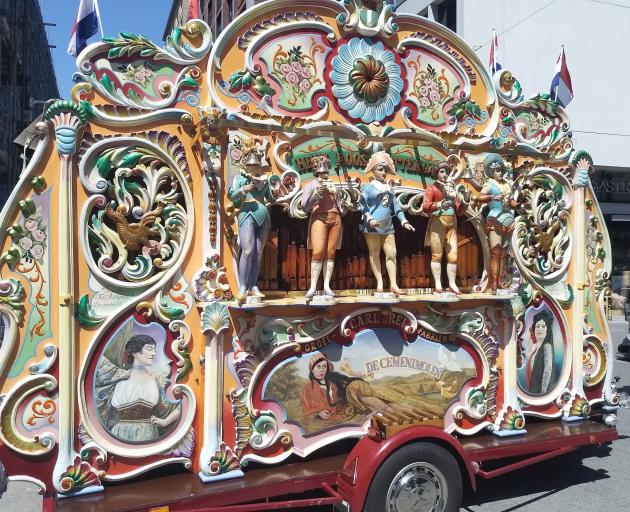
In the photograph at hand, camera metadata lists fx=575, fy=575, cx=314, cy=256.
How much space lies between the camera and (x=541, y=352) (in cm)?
597

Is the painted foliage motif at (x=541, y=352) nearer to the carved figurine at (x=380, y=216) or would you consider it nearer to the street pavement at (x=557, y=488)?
the street pavement at (x=557, y=488)

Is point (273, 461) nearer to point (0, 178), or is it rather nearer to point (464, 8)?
point (464, 8)

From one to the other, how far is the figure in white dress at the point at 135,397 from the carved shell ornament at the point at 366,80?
Result: 2.65 metres

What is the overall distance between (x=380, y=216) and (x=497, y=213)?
4.29ft

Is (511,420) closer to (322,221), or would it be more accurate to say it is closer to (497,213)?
(497,213)

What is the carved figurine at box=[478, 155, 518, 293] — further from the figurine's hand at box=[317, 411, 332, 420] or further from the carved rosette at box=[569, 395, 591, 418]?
the figurine's hand at box=[317, 411, 332, 420]

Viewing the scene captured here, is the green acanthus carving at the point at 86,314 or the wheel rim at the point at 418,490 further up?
the green acanthus carving at the point at 86,314

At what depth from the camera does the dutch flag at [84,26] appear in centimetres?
436

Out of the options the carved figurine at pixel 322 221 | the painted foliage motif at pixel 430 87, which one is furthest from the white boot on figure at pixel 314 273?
the painted foliage motif at pixel 430 87

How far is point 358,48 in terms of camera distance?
5.13 metres

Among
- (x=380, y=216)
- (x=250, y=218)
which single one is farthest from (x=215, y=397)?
(x=380, y=216)

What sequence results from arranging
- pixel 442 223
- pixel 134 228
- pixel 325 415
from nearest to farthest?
pixel 134 228 < pixel 325 415 < pixel 442 223

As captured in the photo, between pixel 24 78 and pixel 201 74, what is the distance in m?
22.6

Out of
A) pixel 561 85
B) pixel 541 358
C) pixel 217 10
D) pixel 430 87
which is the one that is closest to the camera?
pixel 430 87
